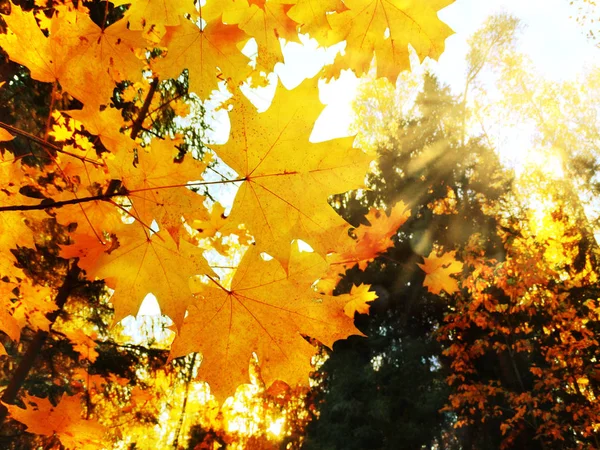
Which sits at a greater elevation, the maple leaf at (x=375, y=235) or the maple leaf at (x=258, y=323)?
the maple leaf at (x=375, y=235)

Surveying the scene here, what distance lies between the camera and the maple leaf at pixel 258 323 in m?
0.97

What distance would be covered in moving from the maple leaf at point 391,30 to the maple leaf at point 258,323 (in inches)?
24.5

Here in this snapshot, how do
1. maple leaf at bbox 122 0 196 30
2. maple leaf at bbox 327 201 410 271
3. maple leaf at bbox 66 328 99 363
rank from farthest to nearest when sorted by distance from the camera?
maple leaf at bbox 66 328 99 363, maple leaf at bbox 327 201 410 271, maple leaf at bbox 122 0 196 30

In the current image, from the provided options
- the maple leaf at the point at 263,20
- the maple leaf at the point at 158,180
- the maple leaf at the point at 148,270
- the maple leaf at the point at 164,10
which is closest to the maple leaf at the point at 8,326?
the maple leaf at the point at 148,270

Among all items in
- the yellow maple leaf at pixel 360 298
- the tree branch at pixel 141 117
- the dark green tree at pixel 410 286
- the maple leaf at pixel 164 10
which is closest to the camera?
the maple leaf at pixel 164 10

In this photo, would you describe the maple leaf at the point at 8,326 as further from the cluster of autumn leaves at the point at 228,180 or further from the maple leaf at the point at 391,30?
the maple leaf at the point at 391,30

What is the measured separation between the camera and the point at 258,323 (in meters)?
0.99

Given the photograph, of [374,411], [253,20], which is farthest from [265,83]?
[374,411]

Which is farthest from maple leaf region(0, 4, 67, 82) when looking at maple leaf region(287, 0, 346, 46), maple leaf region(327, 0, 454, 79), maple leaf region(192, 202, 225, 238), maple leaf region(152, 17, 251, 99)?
maple leaf region(192, 202, 225, 238)

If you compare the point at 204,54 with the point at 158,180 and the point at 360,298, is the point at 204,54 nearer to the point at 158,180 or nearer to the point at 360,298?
the point at 158,180

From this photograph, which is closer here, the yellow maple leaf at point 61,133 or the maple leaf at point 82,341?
the yellow maple leaf at point 61,133

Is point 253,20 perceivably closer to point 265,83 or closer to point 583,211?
point 265,83

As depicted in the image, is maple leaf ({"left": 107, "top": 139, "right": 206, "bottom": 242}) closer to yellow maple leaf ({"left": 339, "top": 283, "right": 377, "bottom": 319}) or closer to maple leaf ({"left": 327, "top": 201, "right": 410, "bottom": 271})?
yellow maple leaf ({"left": 339, "top": 283, "right": 377, "bottom": 319})

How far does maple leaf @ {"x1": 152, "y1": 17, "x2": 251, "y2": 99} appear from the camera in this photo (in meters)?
1.17
